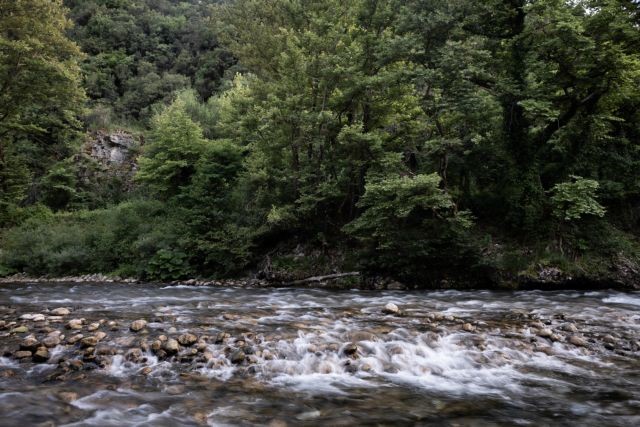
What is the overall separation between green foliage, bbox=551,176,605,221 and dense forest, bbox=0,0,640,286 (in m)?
0.06

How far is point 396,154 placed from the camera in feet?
43.5

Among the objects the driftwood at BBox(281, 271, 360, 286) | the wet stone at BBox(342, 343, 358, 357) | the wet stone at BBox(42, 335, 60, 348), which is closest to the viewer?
the wet stone at BBox(42, 335, 60, 348)

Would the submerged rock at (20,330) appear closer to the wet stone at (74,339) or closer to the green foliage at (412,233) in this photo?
the wet stone at (74,339)

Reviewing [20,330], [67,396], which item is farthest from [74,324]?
[67,396]

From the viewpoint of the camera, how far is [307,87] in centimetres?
1503

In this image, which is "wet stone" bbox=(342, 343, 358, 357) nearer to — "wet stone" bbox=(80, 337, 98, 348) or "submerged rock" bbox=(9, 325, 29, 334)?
"wet stone" bbox=(80, 337, 98, 348)

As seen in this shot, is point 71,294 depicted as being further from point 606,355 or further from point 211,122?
point 211,122

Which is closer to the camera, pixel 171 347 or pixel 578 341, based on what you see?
pixel 171 347

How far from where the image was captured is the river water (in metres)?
4.34

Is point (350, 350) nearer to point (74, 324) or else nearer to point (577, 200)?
point (74, 324)

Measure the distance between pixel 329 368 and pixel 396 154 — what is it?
29.1 ft

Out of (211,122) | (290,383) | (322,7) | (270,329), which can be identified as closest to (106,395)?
(290,383)

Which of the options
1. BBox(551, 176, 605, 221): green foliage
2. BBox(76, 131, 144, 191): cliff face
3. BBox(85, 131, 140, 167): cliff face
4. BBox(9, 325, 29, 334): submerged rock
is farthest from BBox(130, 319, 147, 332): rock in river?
BBox(85, 131, 140, 167): cliff face

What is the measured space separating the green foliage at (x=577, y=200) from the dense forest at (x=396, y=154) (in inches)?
2.4
